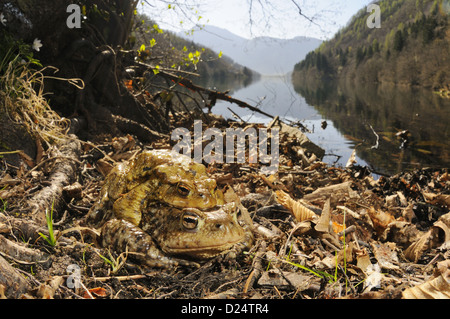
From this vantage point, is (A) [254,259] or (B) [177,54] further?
(B) [177,54]

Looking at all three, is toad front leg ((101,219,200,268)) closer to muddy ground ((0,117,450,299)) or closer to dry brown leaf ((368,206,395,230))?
muddy ground ((0,117,450,299))

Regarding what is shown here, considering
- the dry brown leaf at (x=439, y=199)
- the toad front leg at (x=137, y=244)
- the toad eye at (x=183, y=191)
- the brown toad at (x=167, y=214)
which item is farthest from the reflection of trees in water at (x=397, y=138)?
the toad front leg at (x=137, y=244)

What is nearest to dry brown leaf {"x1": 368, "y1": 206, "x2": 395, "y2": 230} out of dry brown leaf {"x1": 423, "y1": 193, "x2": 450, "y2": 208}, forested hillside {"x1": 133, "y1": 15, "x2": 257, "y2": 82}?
dry brown leaf {"x1": 423, "y1": 193, "x2": 450, "y2": 208}

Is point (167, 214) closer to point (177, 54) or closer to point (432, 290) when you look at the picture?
point (432, 290)

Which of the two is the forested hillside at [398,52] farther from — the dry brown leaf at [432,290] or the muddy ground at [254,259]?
the dry brown leaf at [432,290]

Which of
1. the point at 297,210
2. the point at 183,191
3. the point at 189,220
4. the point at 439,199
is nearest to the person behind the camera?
the point at 189,220

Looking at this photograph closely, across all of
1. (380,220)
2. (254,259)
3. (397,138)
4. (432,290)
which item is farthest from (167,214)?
(397,138)

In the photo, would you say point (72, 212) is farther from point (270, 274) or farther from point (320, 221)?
point (320, 221)
